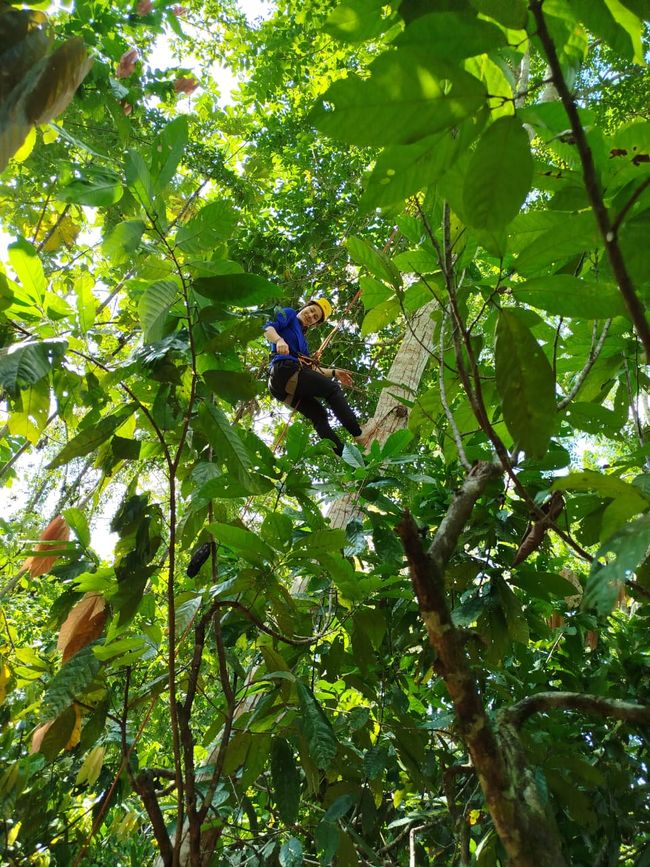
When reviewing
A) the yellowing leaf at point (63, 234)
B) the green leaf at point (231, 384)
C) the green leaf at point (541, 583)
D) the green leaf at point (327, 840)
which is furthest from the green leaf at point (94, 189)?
the yellowing leaf at point (63, 234)

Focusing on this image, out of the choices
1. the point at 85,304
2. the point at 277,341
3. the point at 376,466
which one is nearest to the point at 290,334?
the point at 277,341

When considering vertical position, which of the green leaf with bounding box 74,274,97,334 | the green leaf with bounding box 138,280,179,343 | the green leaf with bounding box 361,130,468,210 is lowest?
the green leaf with bounding box 361,130,468,210

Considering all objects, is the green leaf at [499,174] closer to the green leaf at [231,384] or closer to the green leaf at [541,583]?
the green leaf at [231,384]

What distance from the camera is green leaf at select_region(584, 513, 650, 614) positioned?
519 millimetres

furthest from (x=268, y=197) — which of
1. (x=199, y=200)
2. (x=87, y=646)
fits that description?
(x=87, y=646)

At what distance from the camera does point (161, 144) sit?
1091 millimetres

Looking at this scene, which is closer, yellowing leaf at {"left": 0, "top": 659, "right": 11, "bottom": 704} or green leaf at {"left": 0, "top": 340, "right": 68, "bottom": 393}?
green leaf at {"left": 0, "top": 340, "right": 68, "bottom": 393}

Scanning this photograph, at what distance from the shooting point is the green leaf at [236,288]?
1162 mm

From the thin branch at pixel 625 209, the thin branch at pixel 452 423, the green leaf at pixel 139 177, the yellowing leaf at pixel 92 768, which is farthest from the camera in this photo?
the yellowing leaf at pixel 92 768

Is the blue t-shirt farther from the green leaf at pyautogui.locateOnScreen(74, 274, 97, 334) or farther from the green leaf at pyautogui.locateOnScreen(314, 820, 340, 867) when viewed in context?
the green leaf at pyautogui.locateOnScreen(314, 820, 340, 867)

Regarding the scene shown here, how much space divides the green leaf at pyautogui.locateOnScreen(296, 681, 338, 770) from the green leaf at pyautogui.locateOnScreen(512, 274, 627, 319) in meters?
0.88

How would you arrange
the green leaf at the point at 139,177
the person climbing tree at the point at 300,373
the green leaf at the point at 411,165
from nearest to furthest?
the green leaf at the point at 411,165 → the green leaf at the point at 139,177 → the person climbing tree at the point at 300,373

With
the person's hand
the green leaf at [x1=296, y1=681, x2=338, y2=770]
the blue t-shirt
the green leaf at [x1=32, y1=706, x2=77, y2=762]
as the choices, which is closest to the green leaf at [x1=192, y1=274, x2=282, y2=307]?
the green leaf at [x1=296, y1=681, x2=338, y2=770]

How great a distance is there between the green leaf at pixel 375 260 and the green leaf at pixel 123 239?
1.45ft
